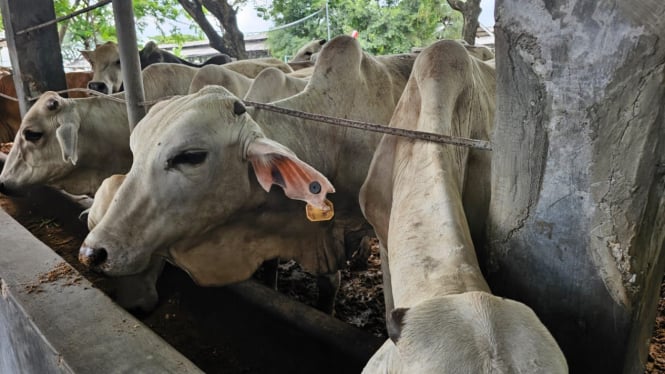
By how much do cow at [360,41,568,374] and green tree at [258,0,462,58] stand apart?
16108 mm

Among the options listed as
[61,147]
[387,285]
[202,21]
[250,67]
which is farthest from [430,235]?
[202,21]

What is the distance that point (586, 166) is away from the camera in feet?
3.75

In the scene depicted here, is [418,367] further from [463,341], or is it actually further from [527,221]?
[527,221]

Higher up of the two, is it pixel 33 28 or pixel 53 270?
pixel 33 28

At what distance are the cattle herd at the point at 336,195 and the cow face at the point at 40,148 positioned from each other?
0.7 inches

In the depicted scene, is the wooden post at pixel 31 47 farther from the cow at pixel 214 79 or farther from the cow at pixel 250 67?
the cow at pixel 214 79

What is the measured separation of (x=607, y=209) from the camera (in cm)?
113

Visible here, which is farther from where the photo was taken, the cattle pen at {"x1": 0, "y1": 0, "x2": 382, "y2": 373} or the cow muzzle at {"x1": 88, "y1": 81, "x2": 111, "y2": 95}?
the cow muzzle at {"x1": 88, "y1": 81, "x2": 111, "y2": 95}

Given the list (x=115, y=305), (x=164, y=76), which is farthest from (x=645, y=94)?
(x=164, y=76)

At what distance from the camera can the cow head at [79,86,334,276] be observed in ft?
7.34

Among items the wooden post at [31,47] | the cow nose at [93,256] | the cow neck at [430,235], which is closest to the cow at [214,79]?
the cow nose at [93,256]

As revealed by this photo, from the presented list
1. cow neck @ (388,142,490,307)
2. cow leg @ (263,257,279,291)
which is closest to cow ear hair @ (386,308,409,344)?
cow neck @ (388,142,490,307)

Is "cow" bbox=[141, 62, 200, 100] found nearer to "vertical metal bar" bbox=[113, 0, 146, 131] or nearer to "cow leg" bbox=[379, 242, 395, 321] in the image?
"vertical metal bar" bbox=[113, 0, 146, 131]

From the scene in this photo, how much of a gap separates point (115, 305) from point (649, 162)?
7.49ft
